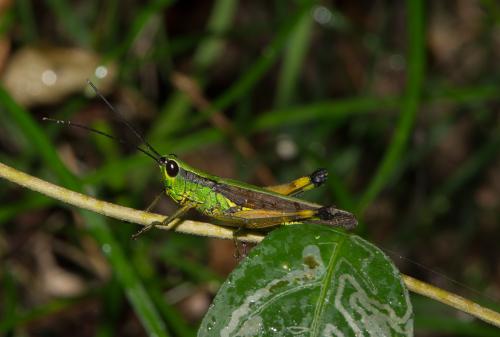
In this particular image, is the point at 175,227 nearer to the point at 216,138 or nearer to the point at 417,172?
the point at 216,138

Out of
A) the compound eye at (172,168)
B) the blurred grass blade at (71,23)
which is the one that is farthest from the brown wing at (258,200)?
the blurred grass blade at (71,23)

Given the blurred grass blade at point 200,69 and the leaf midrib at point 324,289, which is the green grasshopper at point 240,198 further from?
the blurred grass blade at point 200,69

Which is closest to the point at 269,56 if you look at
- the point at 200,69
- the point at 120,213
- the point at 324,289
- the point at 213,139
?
the point at 213,139

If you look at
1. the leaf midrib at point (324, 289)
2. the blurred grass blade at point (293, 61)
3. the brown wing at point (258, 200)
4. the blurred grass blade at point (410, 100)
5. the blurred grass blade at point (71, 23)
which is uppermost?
the blurred grass blade at point (71, 23)

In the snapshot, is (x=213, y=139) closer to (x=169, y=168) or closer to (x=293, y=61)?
(x=293, y=61)

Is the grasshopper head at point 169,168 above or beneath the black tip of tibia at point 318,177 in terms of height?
above

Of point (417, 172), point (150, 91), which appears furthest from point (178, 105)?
point (417, 172)

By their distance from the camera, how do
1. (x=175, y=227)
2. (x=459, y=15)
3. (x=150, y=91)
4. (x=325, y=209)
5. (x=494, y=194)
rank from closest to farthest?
1. (x=175, y=227)
2. (x=325, y=209)
3. (x=150, y=91)
4. (x=494, y=194)
5. (x=459, y=15)

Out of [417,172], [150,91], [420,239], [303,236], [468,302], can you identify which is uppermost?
[150,91]

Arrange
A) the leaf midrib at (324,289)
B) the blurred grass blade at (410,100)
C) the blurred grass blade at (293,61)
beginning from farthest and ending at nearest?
the blurred grass blade at (293,61)
the blurred grass blade at (410,100)
the leaf midrib at (324,289)
